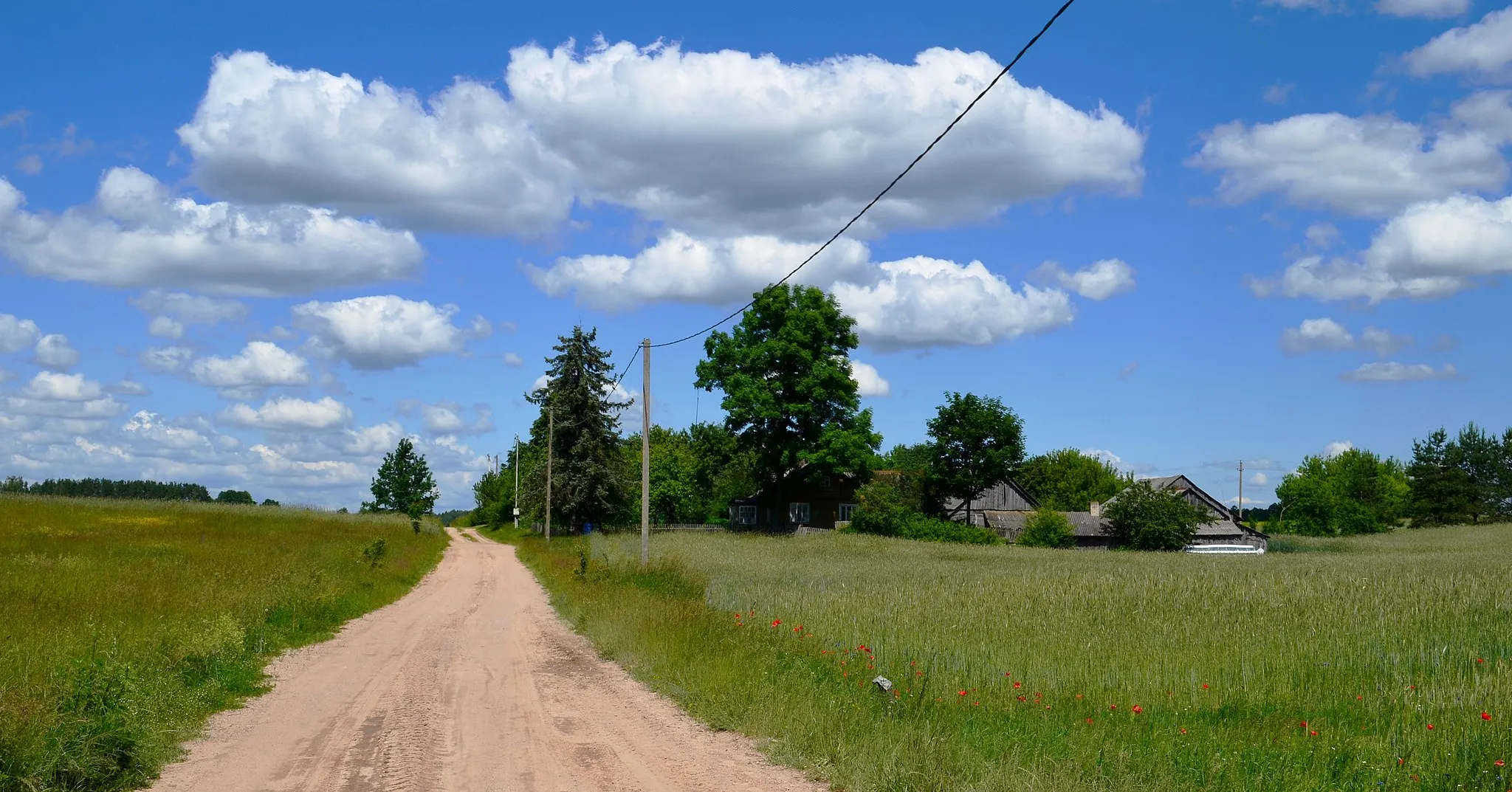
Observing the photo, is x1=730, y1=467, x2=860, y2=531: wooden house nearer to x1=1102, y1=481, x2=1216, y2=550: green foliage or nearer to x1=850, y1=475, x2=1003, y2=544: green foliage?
x1=850, y1=475, x2=1003, y2=544: green foliage

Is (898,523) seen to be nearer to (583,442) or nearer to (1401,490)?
(583,442)

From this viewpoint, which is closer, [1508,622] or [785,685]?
[785,685]

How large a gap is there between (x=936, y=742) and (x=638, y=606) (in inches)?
438

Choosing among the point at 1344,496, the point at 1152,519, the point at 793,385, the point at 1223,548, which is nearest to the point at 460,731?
the point at 793,385

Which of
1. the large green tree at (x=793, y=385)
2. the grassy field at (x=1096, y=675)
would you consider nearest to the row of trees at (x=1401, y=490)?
the large green tree at (x=793, y=385)

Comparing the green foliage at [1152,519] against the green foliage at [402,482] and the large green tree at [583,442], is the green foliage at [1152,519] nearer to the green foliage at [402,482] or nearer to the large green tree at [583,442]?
the large green tree at [583,442]

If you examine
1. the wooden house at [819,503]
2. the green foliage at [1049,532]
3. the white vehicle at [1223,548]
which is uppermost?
the wooden house at [819,503]

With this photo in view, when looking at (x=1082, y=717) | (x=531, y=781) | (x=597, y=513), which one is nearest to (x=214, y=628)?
(x=531, y=781)

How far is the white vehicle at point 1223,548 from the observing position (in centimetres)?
6425

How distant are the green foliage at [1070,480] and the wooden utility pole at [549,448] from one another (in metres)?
58.1

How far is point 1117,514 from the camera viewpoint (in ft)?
223

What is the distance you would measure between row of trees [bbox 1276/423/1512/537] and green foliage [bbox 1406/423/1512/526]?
77 millimetres

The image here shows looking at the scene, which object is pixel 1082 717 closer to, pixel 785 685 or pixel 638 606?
pixel 785 685

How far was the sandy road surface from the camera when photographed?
835 cm
